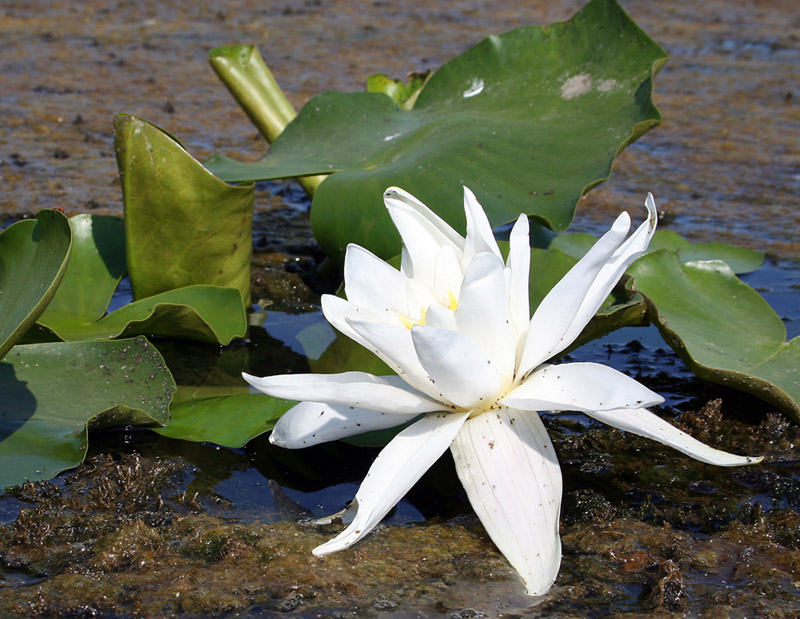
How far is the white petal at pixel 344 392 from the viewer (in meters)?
1.13

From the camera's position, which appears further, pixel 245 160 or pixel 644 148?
pixel 644 148

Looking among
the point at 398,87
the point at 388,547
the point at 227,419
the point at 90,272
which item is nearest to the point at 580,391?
the point at 388,547

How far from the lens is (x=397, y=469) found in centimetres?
111

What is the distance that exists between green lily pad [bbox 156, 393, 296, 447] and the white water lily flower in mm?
168

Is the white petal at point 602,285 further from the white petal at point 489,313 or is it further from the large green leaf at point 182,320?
the large green leaf at point 182,320

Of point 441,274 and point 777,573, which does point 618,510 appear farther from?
point 441,274

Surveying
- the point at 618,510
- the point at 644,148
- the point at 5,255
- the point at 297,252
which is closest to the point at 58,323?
the point at 5,255

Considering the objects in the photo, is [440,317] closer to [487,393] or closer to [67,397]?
[487,393]

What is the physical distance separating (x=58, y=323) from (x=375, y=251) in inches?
26.6

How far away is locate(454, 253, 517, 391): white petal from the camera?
3.56ft

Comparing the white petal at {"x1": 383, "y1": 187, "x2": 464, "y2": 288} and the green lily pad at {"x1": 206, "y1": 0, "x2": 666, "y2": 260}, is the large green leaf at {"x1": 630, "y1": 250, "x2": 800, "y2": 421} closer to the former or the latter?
the green lily pad at {"x1": 206, "y1": 0, "x2": 666, "y2": 260}

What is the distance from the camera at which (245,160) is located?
11.2ft

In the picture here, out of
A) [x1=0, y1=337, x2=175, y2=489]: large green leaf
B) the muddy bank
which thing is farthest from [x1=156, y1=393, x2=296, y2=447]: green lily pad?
the muddy bank

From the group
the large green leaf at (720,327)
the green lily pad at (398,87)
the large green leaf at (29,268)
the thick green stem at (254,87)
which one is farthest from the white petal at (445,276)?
the green lily pad at (398,87)
